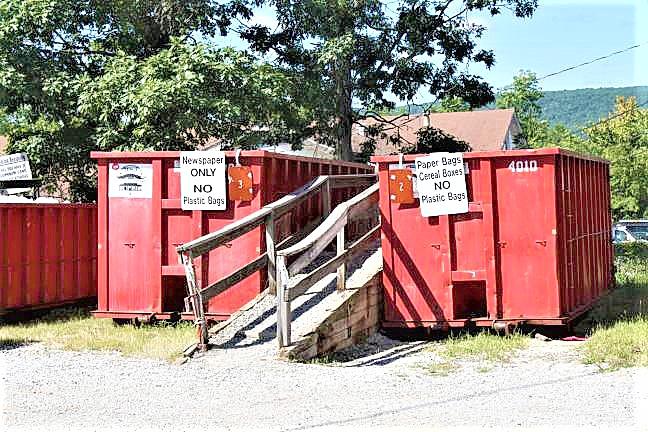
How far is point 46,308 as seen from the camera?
1318cm

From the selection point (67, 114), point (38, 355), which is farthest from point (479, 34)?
point (38, 355)

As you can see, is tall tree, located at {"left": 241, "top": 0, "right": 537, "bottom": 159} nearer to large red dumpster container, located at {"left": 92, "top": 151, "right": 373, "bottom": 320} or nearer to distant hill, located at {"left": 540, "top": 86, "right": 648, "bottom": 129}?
large red dumpster container, located at {"left": 92, "top": 151, "right": 373, "bottom": 320}

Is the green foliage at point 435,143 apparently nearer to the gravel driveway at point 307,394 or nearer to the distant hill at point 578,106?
the gravel driveway at point 307,394

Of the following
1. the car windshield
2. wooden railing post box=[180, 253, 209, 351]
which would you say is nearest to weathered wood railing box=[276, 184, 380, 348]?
wooden railing post box=[180, 253, 209, 351]

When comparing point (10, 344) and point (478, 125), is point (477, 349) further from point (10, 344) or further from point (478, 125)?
point (478, 125)

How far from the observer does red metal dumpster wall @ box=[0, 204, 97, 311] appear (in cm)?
1255

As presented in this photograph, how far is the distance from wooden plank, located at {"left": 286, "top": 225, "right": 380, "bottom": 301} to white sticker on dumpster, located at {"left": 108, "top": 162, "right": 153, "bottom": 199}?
8.84 feet

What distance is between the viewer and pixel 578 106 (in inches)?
3164

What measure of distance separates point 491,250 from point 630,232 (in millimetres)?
28328

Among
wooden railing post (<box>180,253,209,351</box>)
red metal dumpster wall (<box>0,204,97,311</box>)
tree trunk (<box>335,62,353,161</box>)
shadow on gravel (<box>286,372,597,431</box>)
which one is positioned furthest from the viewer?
tree trunk (<box>335,62,353,161</box>)

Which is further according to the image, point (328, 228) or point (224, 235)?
point (328, 228)

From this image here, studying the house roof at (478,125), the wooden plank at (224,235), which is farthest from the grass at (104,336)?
the house roof at (478,125)

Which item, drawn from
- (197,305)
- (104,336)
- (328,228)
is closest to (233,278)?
(197,305)

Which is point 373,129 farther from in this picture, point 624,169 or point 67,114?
point 624,169
